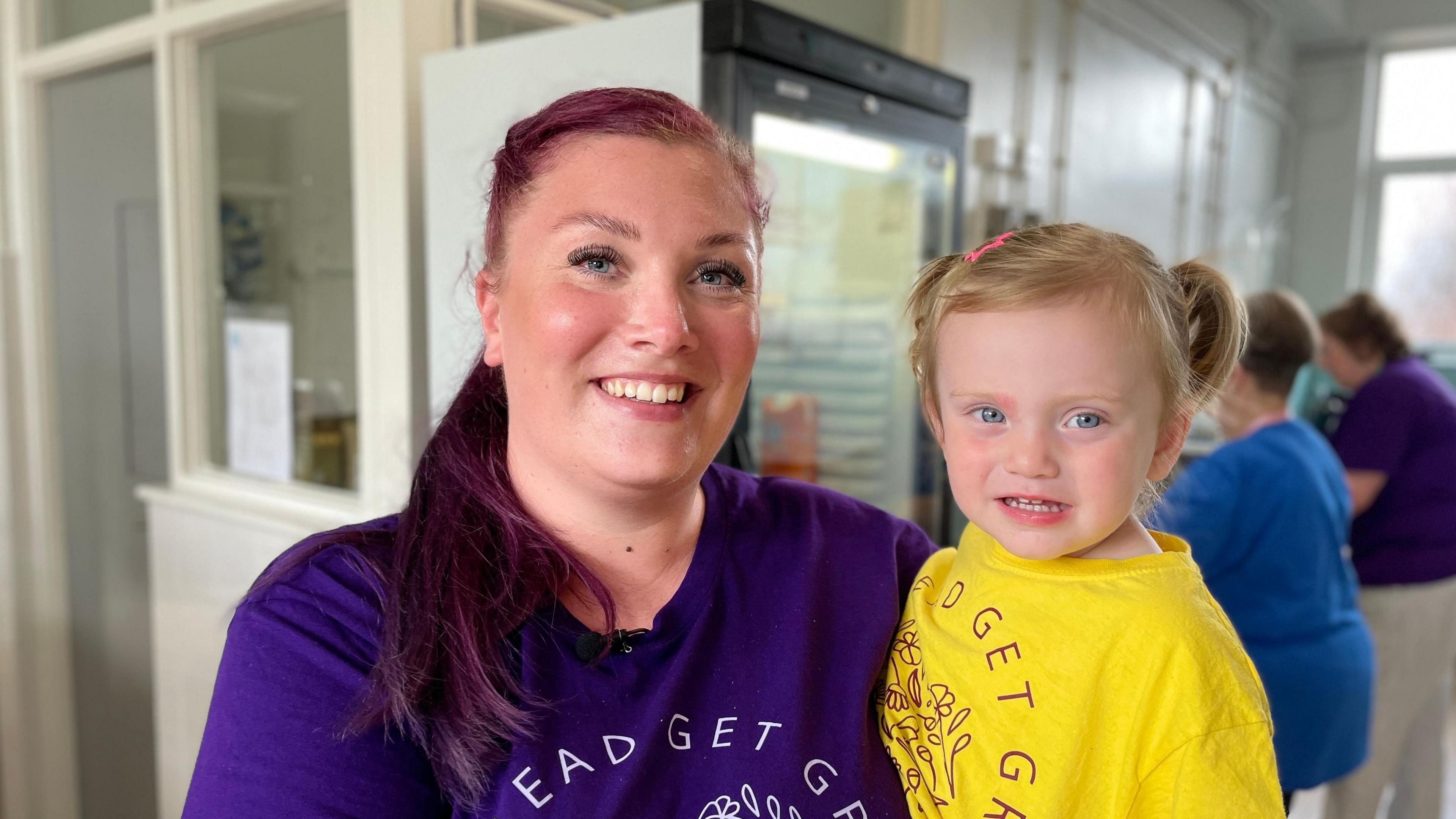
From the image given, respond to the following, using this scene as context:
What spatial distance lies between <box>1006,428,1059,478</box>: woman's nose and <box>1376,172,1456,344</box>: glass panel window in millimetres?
5767

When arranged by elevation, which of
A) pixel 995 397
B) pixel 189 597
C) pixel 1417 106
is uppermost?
pixel 1417 106

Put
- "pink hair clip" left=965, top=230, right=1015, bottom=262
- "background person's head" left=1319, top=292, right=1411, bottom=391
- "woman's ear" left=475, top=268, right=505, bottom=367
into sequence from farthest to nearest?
1. "background person's head" left=1319, top=292, right=1411, bottom=391
2. "woman's ear" left=475, top=268, right=505, bottom=367
3. "pink hair clip" left=965, top=230, right=1015, bottom=262

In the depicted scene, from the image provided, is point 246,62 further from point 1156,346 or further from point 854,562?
point 1156,346

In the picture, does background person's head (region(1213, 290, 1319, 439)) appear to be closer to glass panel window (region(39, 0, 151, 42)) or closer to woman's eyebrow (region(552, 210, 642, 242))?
woman's eyebrow (region(552, 210, 642, 242))

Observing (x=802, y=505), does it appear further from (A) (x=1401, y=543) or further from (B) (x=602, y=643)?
(A) (x=1401, y=543)

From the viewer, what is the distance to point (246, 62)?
2.34 metres

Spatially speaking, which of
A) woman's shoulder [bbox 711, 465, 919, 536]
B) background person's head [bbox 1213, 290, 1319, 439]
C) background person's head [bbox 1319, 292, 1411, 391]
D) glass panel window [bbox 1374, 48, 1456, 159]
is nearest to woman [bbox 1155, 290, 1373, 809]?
background person's head [bbox 1213, 290, 1319, 439]

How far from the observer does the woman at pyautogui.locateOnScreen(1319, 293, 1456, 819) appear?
8.38ft

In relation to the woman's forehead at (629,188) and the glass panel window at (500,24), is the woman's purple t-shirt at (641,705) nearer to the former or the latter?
the woman's forehead at (629,188)

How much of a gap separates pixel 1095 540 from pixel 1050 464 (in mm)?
84

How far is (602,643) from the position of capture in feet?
2.88

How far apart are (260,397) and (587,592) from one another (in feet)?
5.98

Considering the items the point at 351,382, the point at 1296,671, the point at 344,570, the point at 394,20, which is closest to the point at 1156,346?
the point at 344,570

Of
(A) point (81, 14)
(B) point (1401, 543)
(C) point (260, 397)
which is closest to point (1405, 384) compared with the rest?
(B) point (1401, 543)
